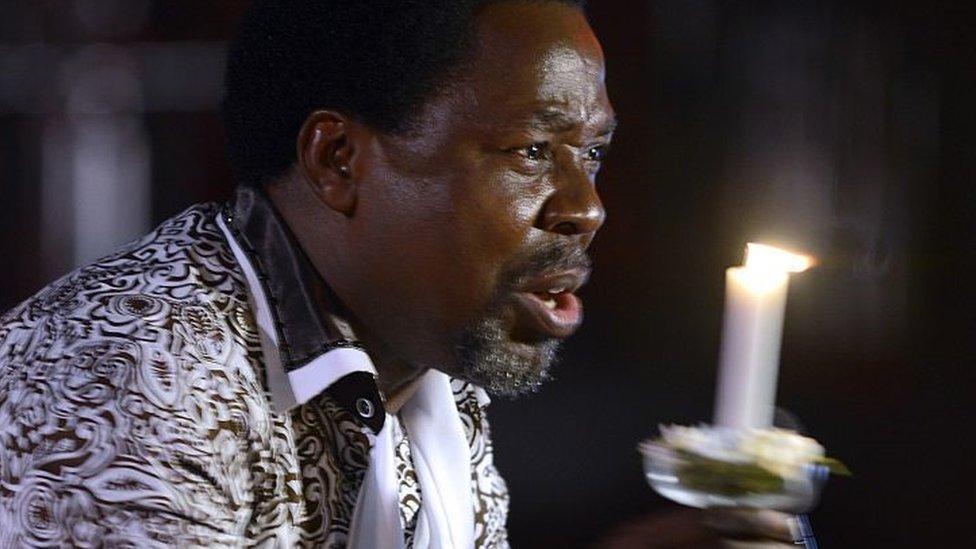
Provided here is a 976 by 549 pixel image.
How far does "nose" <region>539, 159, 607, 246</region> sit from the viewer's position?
6.46 ft

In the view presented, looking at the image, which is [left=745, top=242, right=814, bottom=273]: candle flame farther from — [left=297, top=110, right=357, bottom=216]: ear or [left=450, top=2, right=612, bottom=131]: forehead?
[left=297, top=110, right=357, bottom=216]: ear

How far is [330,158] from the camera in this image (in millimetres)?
2000

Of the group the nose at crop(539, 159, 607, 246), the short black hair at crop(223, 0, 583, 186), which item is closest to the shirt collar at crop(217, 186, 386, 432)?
the short black hair at crop(223, 0, 583, 186)

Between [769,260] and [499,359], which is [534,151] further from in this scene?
[769,260]

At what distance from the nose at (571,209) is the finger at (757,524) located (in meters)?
0.48

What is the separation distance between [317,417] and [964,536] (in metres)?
2.55

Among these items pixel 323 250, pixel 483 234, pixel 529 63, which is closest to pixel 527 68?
pixel 529 63

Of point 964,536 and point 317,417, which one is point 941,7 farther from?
point 317,417

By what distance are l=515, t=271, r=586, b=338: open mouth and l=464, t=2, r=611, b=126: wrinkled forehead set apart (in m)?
0.22

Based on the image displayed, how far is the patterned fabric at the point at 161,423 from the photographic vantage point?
5.29ft

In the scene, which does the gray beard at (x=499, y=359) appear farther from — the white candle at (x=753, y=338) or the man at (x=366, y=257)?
the white candle at (x=753, y=338)

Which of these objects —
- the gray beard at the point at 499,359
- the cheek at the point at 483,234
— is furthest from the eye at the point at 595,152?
the gray beard at the point at 499,359

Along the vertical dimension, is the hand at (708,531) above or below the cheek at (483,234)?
below

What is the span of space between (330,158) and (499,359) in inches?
13.6
